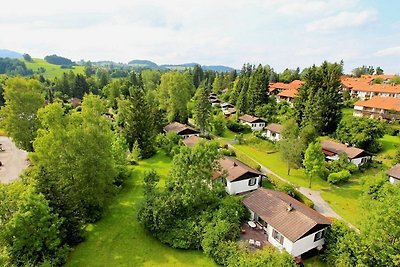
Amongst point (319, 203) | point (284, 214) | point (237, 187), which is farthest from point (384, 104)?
point (284, 214)

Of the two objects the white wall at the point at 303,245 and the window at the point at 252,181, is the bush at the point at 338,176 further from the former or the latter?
the white wall at the point at 303,245

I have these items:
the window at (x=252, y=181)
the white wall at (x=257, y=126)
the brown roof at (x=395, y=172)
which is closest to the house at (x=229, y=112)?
the white wall at (x=257, y=126)

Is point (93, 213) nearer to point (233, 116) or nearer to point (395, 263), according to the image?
point (395, 263)

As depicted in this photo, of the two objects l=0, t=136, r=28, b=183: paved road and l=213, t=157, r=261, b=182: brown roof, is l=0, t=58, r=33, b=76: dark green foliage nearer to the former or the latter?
l=0, t=136, r=28, b=183: paved road

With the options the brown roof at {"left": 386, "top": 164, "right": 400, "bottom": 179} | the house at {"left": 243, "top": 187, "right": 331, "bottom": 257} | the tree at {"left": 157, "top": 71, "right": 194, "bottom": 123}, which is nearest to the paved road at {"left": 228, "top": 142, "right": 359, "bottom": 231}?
the house at {"left": 243, "top": 187, "right": 331, "bottom": 257}

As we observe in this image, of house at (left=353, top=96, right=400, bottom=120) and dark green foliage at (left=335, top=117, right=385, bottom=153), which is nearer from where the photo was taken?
dark green foliage at (left=335, top=117, right=385, bottom=153)

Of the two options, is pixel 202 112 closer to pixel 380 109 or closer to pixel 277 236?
pixel 277 236

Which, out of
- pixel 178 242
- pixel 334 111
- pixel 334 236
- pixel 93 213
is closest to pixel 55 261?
pixel 93 213
